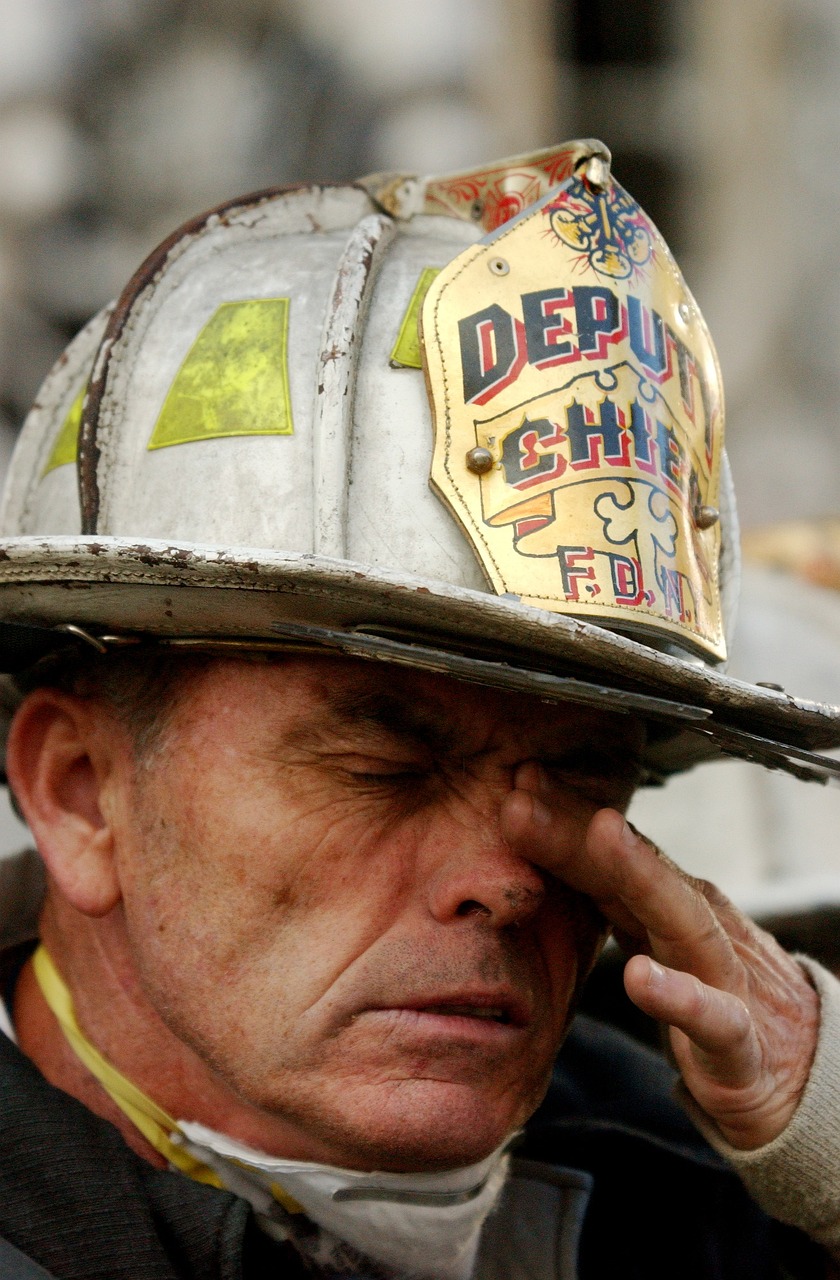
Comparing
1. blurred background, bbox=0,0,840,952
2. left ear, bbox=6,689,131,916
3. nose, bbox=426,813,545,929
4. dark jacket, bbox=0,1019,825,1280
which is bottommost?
dark jacket, bbox=0,1019,825,1280

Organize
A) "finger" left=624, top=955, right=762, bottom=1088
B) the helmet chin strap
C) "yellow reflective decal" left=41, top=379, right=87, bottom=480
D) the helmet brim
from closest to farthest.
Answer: the helmet brim < "finger" left=624, top=955, right=762, bottom=1088 < the helmet chin strap < "yellow reflective decal" left=41, top=379, right=87, bottom=480

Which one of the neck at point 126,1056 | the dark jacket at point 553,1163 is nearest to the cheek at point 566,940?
the neck at point 126,1056

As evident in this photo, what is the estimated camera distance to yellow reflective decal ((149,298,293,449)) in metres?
2.11

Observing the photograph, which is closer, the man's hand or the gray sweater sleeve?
the man's hand

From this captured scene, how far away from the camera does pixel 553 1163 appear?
9.64ft

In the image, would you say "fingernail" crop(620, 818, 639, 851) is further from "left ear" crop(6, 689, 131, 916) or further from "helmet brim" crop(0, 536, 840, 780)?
"left ear" crop(6, 689, 131, 916)

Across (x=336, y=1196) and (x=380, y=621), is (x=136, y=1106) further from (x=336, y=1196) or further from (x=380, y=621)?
(x=380, y=621)

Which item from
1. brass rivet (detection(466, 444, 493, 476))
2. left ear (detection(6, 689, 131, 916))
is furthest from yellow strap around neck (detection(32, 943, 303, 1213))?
brass rivet (detection(466, 444, 493, 476))

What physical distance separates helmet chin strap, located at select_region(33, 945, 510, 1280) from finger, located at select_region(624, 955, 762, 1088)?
36 centimetres

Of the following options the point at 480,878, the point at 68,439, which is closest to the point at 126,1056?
the point at 480,878

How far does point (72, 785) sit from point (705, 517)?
3.54ft

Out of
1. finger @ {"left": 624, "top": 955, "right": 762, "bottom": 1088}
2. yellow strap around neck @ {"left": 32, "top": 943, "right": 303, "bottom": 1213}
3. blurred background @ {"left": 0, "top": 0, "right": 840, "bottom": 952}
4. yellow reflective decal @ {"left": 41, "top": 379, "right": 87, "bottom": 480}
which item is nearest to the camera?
finger @ {"left": 624, "top": 955, "right": 762, "bottom": 1088}

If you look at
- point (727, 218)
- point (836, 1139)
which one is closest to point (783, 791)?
point (836, 1139)

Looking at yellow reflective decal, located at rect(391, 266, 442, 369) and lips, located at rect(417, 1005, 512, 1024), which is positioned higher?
yellow reflective decal, located at rect(391, 266, 442, 369)
